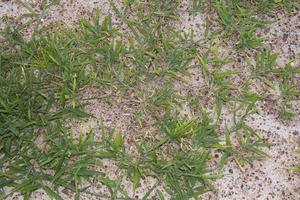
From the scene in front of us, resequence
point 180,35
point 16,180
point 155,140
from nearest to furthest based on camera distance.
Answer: point 16,180 → point 155,140 → point 180,35

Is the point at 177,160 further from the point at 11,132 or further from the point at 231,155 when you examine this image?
the point at 11,132

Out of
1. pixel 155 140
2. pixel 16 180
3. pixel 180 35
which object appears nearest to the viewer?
pixel 16 180

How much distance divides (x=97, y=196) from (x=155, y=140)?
0.43m

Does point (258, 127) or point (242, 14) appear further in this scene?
point (242, 14)

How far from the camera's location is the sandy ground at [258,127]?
250cm

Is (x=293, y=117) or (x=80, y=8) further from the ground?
(x=80, y=8)

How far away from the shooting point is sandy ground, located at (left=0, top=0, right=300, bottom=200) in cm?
250

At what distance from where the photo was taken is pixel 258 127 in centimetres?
263

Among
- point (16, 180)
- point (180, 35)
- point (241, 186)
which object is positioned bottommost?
point (241, 186)

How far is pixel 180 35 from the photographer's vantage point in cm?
278

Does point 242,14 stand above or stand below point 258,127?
above

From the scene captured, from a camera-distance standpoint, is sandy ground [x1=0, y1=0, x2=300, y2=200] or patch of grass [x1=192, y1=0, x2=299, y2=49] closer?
sandy ground [x1=0, y1=0, x2=300, y2=200]

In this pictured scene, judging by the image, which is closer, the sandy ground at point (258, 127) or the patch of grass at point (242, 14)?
the sandy ground at point (258, 127)

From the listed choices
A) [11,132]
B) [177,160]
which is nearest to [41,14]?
[11,132]
